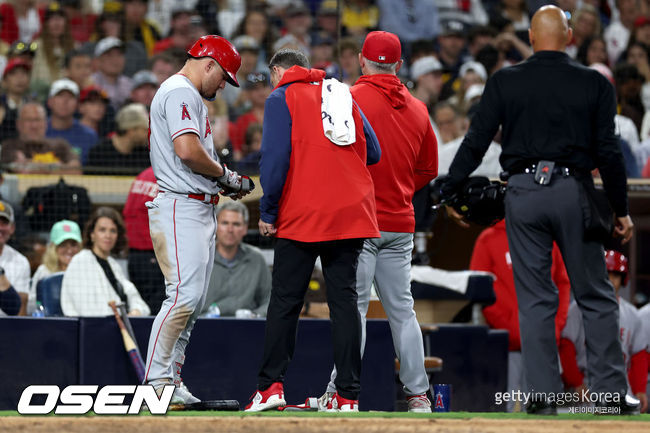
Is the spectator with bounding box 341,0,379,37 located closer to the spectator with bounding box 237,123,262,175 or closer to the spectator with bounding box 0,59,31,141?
the spectator with bounding box 237,123,262,175

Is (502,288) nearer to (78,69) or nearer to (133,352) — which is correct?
(133,352)

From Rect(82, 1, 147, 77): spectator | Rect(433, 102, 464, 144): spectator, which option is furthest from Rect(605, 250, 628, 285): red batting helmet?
Rect(82, 1, 147, 77): spectator

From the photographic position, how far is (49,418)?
4.55 m

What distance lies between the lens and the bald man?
16.2 feet

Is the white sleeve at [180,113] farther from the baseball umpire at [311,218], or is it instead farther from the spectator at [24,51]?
the spectator at [24,51]

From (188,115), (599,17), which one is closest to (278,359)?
(188,115)

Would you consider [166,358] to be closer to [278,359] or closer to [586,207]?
[278,359]

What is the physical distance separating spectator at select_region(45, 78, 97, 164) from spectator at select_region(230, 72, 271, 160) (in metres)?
1.39

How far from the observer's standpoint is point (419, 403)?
5676mm

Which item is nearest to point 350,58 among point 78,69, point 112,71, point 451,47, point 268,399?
point 112,71

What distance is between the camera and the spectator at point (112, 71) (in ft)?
38.0

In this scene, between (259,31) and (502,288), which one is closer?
(502,288)

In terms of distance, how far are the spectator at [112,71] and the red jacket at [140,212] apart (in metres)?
3.30

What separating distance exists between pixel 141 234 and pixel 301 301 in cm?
341
